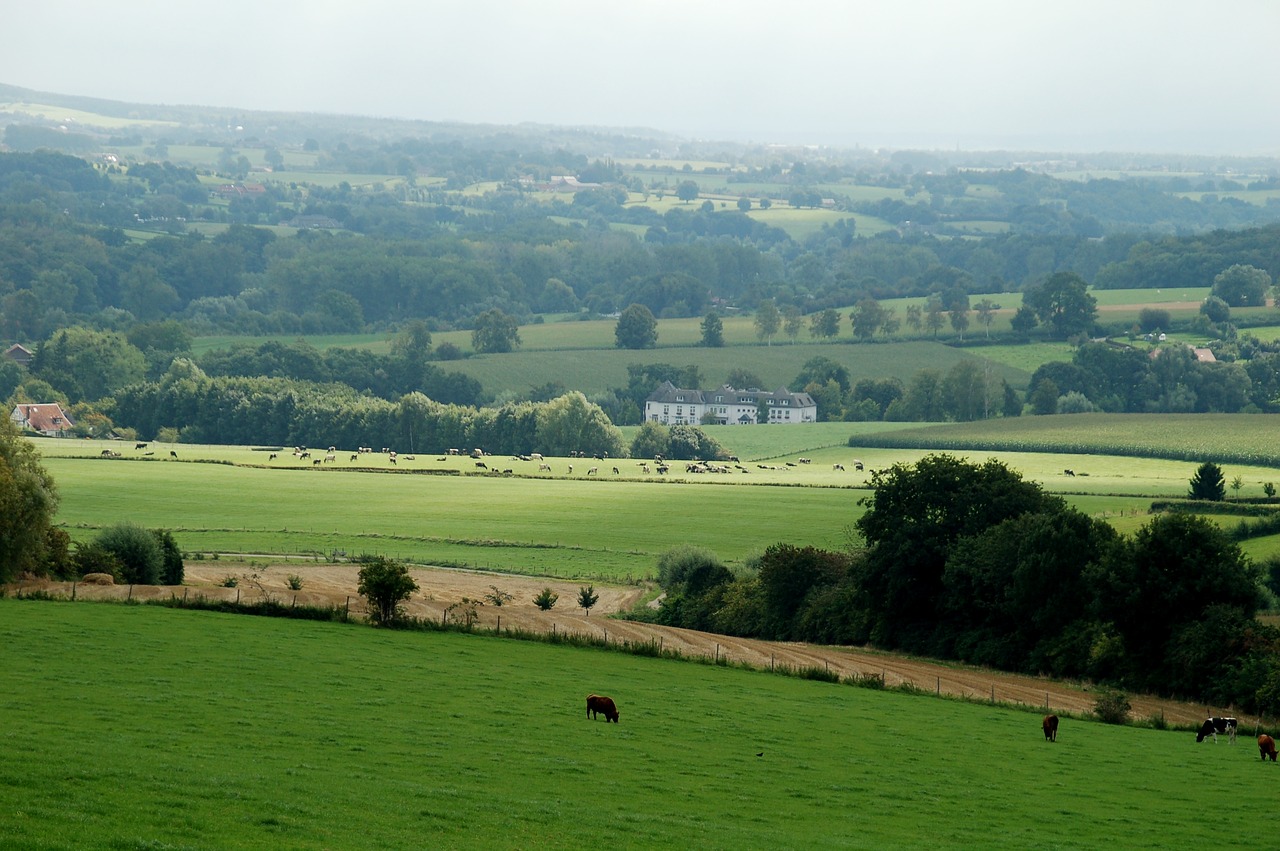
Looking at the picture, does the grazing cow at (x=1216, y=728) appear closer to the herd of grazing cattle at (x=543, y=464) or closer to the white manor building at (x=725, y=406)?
the herd of grazing cattle at (x=543, y=464)

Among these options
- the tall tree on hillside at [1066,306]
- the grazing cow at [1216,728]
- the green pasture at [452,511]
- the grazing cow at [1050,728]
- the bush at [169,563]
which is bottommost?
the green pasture at [452,511]

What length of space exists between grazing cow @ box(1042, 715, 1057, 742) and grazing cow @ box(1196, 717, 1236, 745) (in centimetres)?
442

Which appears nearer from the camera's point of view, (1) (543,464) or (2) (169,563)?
(2) (169,563)

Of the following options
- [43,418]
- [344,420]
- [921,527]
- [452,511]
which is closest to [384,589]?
[921,527]

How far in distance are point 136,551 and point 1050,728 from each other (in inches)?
1353

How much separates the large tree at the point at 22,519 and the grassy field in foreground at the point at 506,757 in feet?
26.6

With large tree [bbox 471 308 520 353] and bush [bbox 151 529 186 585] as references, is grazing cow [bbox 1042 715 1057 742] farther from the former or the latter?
large tree [bbox 471 308 520 353]

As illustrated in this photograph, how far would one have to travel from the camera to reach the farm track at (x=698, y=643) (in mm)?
43625

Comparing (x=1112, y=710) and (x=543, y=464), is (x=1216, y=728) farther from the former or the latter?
(x=543, y=464)

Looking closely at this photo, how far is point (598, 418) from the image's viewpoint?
14038 centimetres

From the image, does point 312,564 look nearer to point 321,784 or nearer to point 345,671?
point 345,671

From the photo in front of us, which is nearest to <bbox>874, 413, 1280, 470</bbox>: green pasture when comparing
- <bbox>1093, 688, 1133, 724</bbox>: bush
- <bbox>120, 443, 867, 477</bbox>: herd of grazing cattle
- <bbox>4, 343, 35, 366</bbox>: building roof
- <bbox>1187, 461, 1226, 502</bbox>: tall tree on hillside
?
<bbox>120, 443, 867, 477</bbox>: herd of grazing cattle

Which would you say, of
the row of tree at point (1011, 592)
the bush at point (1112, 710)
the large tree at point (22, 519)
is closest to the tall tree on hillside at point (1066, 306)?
the row of tree at point (1011, 592)

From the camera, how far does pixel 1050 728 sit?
34156 millimetres
